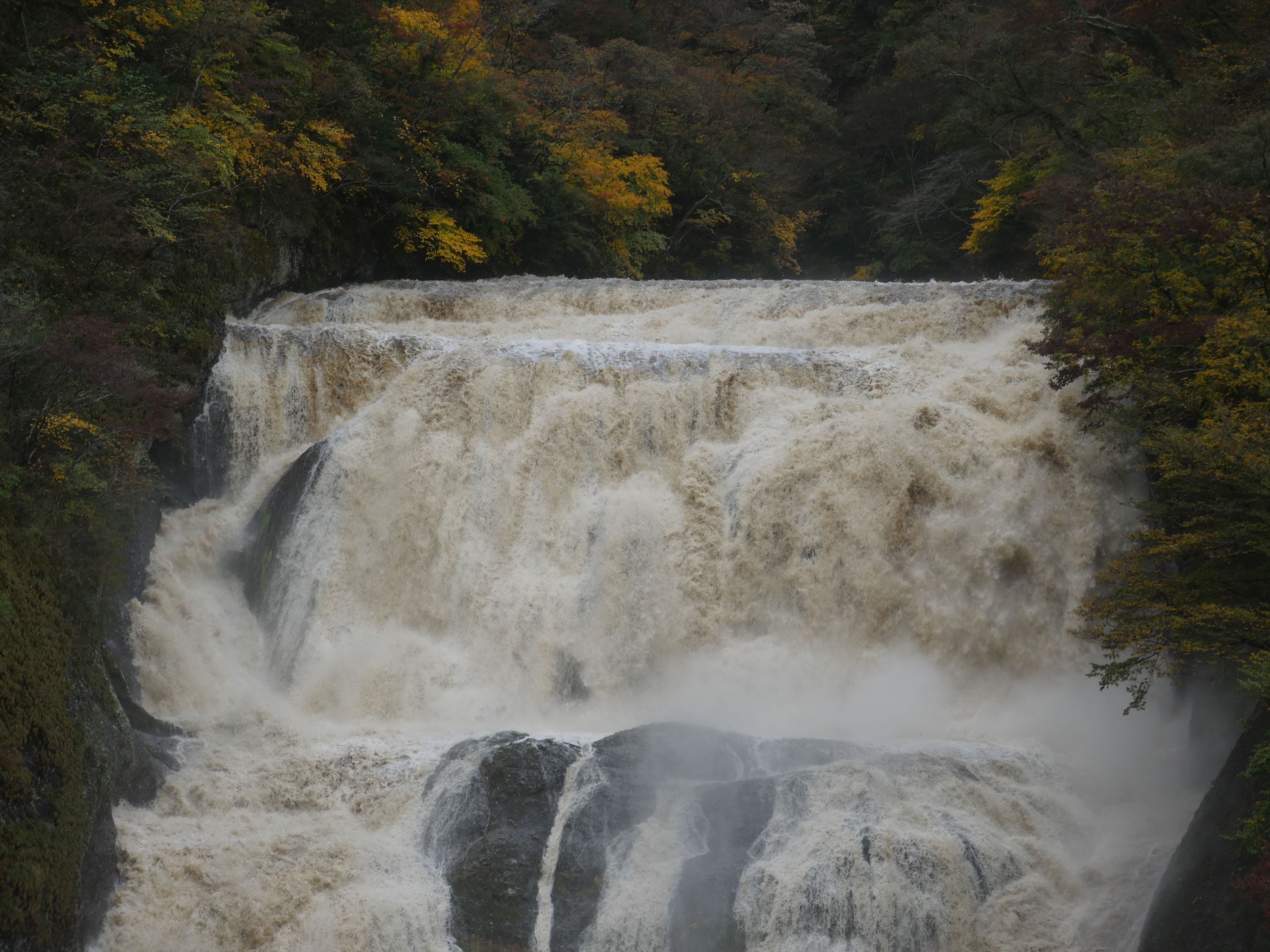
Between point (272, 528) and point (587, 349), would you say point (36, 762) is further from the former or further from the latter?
point (587, 349)

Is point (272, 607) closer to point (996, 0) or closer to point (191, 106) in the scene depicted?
point (191, 106)

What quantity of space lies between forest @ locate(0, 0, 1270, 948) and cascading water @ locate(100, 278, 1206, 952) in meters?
1.05

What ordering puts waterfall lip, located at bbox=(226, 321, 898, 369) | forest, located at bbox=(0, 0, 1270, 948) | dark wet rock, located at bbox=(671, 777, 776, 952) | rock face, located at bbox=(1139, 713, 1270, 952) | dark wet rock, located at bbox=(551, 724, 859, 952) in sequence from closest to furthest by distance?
1. rock face, located at bbox=(1139, 713, 1270, 952)
2. dark wet rock, located at bbox=(671, 777, 776, 952)
3. dark wet rock, located at bbox=(551, 724, 859, 952)
4. forest, located at bbox=(0, 0, 1270, 948)
5. waterfall lip, located at bbox=(226, 321, 898, 369)

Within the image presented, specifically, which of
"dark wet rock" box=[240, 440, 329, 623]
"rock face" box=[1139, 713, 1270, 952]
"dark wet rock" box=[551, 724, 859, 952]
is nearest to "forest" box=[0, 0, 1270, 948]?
"rock face" box=[1139, 713, 1270, 952]

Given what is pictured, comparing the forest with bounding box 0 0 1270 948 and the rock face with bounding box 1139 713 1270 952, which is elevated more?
the forest with bounding box 0 0 1270 948

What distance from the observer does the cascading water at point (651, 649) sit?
8430 mm

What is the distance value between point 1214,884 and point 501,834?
18.2ft

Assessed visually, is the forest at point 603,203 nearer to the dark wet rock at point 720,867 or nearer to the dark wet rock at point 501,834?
the dark wet rock at point 501,834

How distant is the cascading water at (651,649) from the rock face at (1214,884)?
52cm

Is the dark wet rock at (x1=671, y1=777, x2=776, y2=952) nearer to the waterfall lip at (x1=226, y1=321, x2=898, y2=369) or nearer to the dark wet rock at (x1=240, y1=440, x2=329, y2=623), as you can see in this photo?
the waterfall lip at (x1=226, y1=321, x2=898, y2=369)

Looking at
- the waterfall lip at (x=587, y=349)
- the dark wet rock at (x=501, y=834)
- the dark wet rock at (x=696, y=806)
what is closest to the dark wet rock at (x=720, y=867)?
the dark wet rock at (x=696, y=806)

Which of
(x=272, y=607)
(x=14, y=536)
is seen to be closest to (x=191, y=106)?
(x=272, y=607)

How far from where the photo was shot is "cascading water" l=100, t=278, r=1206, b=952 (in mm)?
8430

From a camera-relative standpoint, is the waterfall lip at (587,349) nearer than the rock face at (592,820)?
No
